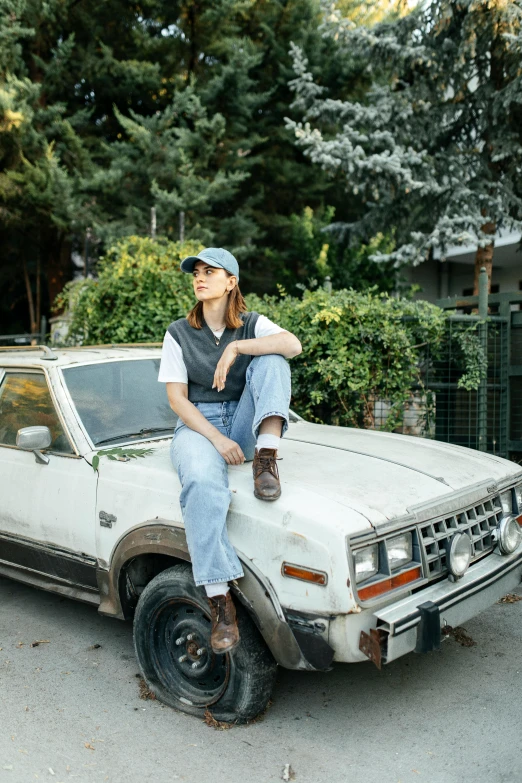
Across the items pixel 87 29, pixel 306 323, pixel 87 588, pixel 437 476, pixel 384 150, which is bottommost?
pixel 87 588

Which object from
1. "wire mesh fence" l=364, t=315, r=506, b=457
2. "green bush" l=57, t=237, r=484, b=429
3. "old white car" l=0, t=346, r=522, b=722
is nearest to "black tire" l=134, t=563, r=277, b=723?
"old white car" l=0, t=346, r=522, b=722

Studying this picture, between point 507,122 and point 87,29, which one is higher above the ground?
point 87,29

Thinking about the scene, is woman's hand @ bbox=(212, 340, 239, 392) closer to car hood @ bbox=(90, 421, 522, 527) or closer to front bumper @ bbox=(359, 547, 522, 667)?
car hood @ bbox=(90, 421, 522, 527)

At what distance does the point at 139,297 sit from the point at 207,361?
14.8 feet

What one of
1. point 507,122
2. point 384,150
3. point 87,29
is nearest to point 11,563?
point 384,150

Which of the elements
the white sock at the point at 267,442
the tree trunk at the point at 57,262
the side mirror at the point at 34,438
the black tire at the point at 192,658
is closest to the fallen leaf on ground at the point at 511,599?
the black tire at the point at 192,658

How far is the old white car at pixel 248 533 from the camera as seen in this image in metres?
2.86

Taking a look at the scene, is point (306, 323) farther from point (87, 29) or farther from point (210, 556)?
point (87, 29)

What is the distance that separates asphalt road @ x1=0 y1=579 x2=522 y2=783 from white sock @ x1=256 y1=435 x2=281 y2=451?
129cm

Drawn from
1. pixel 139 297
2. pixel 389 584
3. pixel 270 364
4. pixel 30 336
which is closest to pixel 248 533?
A: pixel 389 584

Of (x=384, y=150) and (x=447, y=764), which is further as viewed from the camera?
(x=384, y=150)

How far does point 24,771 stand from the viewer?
2.87 m

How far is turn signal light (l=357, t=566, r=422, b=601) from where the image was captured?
2838 mm

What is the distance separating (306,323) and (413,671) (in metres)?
3.72
